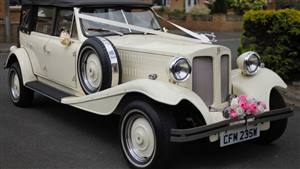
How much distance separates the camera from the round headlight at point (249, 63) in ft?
18.4

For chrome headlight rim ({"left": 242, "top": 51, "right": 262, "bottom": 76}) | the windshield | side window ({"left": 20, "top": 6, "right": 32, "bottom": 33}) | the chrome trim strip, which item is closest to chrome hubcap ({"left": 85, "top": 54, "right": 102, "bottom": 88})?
the chrome trim strip

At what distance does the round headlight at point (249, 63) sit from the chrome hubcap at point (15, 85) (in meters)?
3.64

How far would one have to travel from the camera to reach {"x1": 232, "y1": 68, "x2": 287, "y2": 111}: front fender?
542 centimetres

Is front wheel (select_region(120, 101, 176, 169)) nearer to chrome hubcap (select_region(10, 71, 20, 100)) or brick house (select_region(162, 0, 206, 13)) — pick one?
chrome hubcap (select_region(10, 71, 20, 100))

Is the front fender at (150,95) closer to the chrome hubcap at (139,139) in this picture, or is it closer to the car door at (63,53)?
the chrome hubcap at (139,139)

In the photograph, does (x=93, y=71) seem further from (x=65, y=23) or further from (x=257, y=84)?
(x=257, y=84)

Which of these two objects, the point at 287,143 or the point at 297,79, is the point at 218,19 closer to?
the point at 297,79

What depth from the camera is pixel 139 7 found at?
6.86m

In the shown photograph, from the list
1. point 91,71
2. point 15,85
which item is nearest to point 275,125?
point 91,71

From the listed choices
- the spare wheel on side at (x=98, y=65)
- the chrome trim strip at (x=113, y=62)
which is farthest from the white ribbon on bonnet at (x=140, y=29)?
the chrome trim strip at (x=113, y=62)

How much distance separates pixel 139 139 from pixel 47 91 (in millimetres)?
2228

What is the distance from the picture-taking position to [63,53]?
255 inches

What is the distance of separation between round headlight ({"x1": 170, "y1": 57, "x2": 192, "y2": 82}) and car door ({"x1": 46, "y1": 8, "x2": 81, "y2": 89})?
1.74 m

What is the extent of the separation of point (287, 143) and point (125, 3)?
280cm
